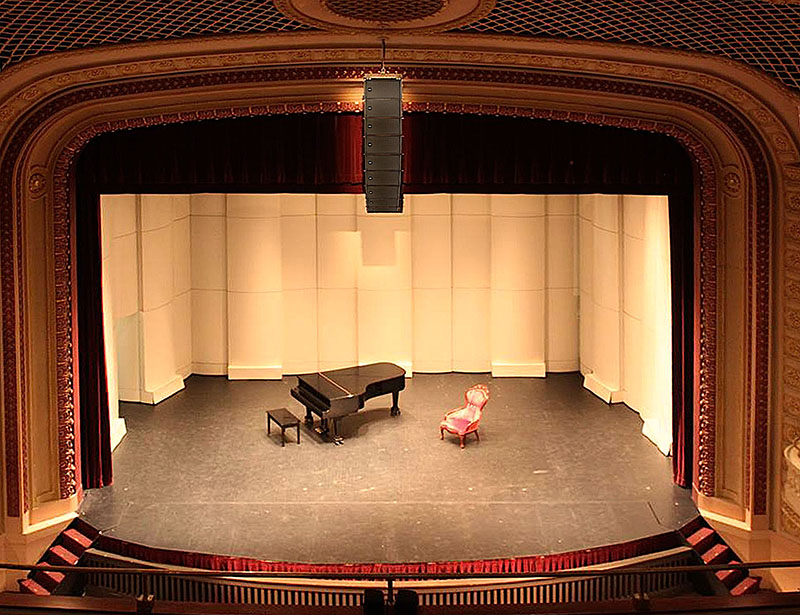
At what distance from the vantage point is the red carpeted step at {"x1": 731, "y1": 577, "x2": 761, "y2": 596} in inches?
372

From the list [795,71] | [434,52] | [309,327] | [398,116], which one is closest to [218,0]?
[398,116]

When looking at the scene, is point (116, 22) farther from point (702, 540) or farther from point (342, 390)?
point (702, 540)

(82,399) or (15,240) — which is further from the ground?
(15,240)

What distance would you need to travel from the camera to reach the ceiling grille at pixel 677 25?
24.4 ft

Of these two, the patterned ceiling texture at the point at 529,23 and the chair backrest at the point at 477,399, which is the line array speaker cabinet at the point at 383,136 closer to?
the patterned ceiling texture at the point at 529,23

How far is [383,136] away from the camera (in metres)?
7.53

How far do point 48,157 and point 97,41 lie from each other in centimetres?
157

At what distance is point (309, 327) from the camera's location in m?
14.7

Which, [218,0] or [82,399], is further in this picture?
[82,399]

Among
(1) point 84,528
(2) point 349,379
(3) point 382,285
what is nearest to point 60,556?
(1) point 84,528

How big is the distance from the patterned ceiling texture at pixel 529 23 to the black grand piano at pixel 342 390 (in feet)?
14.2

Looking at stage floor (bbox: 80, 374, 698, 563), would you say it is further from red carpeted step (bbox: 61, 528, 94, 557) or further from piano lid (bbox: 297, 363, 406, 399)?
piano lid (bbox: 297, 363, 406, 399)

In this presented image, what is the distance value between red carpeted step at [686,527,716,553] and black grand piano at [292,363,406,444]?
346 centimetres

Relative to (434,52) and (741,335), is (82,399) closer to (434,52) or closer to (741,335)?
(434,52)
